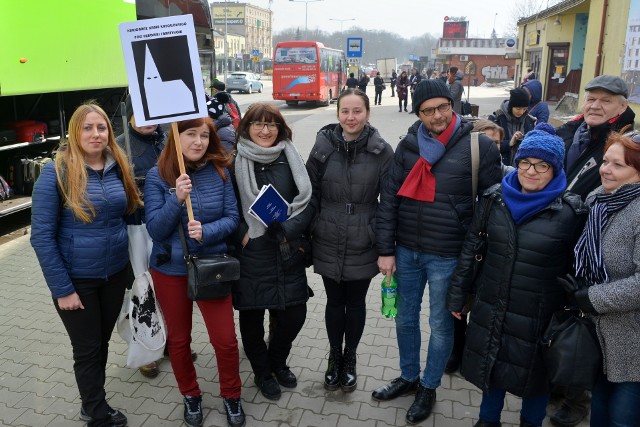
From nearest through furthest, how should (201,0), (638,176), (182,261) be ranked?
(638,176), (182,261), (201,0)

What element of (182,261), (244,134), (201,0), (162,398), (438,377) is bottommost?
(162,398)

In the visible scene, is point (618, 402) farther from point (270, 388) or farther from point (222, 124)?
point (222, 124)

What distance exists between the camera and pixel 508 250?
103 inches

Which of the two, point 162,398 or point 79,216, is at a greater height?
point 79,216

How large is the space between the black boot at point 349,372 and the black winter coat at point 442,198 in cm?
95

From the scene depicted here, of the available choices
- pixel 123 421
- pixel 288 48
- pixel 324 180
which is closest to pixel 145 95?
pixel 324 180

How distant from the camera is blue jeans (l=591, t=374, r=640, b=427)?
8.05 feet

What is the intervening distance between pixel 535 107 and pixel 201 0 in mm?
6638

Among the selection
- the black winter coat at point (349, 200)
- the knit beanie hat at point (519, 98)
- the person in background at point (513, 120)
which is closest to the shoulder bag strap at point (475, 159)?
the black winter coat at point (349, 200)

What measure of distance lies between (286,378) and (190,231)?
1.38m

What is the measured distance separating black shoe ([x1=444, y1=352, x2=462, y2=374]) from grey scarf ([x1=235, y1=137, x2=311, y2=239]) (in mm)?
1611

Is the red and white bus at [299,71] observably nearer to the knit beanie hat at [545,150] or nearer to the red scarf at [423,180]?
the red scarf at [423,180]

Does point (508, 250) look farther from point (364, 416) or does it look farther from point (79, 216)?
point (79, 216)

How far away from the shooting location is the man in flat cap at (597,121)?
10.2 ft
